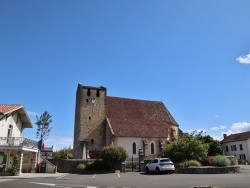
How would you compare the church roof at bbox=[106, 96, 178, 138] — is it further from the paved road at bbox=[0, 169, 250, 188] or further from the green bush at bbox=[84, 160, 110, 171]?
the paved road at bbox=[0, 169, 250, 188]

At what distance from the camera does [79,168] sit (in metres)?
27.1

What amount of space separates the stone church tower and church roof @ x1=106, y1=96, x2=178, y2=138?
1788 millimetres

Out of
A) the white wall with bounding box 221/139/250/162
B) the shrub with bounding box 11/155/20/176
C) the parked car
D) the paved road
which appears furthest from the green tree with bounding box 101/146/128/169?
the white wall with bounding box 221/139/250/162

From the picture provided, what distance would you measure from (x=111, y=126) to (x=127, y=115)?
14.0ft

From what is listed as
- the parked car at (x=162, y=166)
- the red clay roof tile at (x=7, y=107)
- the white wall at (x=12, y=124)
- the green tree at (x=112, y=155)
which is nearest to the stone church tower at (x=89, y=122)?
the white wall at (x=12, y=124)

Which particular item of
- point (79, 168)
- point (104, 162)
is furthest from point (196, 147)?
point (79, 168)

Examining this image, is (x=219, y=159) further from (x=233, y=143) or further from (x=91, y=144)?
(x=233, y=143)

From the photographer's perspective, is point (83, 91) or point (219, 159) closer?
point (219, 159)

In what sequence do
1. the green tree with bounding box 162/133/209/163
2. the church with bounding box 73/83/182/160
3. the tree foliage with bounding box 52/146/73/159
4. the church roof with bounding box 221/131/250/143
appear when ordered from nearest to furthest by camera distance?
1. the green tree with bounding box 162/133/209/163
2. the church with bounding box 73/83/182/160
3. the tree foliage with bounding box 52/146/73/159
4. the church roof with bounding box 221/131/250/143

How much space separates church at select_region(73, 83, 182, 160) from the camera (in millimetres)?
37094

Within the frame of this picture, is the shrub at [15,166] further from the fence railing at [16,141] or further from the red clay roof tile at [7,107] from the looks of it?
the red clay roof tile at [7,107]

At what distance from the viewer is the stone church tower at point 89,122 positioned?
121ft

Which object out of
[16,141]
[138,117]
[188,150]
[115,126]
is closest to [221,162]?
[188,150]

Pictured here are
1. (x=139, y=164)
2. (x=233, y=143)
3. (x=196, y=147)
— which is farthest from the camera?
(x=233, y=143)
